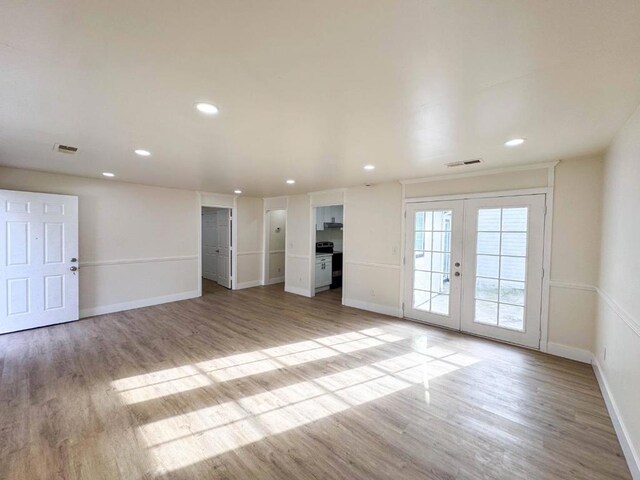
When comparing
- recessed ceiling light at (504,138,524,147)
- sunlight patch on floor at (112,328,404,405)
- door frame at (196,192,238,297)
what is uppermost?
recessed ceiling light at (504,138,524,147)

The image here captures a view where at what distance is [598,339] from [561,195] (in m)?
1.69

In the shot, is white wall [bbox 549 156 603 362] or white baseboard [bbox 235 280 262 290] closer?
white wall [bbox 549 156 603 362]

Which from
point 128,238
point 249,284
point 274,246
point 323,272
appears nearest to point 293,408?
point 128,238

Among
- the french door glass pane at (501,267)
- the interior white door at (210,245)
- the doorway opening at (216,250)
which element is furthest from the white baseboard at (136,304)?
the french door glass pane at (501,267)

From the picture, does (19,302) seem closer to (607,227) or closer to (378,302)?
(378,302)

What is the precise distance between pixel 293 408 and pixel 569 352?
3423 mm

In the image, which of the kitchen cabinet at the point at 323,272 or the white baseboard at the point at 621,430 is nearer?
the white baseboard at the point at 621,430

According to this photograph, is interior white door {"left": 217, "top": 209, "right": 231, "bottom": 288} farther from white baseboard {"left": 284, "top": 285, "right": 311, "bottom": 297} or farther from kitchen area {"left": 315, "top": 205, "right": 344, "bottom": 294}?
kitchen area {"left": 315, "top": 205, "right": 344, "bottom": 294}

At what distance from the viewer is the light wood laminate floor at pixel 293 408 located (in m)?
1.82

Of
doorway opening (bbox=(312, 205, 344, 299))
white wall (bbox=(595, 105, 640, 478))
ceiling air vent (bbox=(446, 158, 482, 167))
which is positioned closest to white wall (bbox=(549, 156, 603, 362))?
white wall (bbox=(595, 105, 640, 478))

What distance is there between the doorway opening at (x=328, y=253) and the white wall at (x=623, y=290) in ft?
14.5

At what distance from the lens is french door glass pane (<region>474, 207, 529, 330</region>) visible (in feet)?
12.3

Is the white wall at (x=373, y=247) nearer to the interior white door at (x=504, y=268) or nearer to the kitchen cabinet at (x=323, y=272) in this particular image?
the interior white door at (x=504, y=268)

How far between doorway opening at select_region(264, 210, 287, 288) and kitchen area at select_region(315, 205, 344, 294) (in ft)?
3.59
